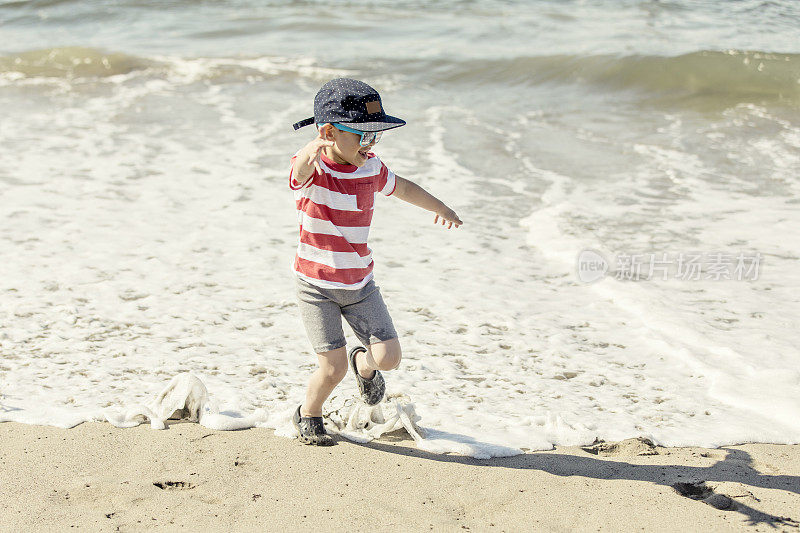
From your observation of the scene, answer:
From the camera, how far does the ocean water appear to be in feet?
13.2

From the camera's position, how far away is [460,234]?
6.41m

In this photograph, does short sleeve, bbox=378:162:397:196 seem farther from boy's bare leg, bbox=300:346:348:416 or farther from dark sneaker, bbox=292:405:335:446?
dark sneaker, bbox=292:405:335:446

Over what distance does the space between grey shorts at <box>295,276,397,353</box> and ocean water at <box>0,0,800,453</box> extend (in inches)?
22.5

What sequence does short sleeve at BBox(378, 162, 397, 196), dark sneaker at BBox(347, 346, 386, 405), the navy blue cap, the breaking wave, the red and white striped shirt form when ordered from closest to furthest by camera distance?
the navy blue cap
the red and white striped shirt
short sleeve at BBox(378, 162, 397, 196)
dark sneaker at BBox(347, 346, 386, 405)
the breaking wave

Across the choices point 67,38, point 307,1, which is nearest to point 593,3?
point 307,1

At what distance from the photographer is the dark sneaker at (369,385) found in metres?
3.49

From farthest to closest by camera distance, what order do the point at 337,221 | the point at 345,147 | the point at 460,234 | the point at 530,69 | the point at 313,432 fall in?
1. the point at 530,69
2. the point at 460,234
3. the point at 313,432
4. the point at 337,221
5. the point at 345,147

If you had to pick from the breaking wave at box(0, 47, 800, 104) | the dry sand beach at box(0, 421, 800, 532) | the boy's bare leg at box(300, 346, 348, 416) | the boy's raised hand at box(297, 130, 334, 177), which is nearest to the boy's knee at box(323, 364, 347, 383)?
the boy's bare leg at box(300, 346, 348, 416)

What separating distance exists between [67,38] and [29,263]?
39.3 feet

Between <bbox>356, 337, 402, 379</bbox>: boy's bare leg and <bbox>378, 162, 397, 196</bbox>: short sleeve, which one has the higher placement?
<bbox>378, 162, 397, 196</bbox>: short sleeve

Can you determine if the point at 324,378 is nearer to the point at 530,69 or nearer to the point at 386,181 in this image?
the point at 386,181

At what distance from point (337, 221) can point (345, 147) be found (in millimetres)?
299

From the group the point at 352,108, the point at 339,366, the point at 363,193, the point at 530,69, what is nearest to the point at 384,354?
the point at 339,366

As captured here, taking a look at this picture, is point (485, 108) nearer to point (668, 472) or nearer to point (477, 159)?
point (477, 159)
